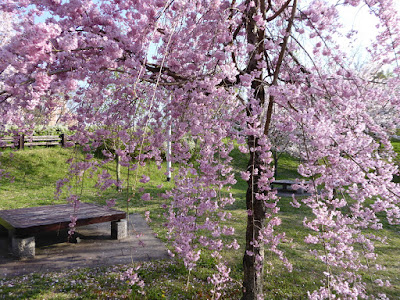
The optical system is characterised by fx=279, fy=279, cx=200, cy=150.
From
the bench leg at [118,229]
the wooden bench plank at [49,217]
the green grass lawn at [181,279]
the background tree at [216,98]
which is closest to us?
the background tree at [216,98]

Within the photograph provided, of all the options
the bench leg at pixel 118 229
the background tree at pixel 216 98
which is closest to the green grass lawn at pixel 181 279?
the background tree at pixel 216 98

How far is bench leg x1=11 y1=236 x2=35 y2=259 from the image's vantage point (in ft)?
14.4

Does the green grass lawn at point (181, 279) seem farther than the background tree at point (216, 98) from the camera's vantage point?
Yes

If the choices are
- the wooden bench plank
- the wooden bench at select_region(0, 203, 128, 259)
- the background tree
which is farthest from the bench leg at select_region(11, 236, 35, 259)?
the background tree

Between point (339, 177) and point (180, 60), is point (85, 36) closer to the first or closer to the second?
point (180, 60)

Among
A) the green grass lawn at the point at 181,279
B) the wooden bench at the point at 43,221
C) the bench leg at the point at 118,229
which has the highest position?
the wooden bench at the point at 43,221

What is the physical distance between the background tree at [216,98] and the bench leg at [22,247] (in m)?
2.48

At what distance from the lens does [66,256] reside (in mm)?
4625

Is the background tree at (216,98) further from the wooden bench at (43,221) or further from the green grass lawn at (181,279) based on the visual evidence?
the wooden bench at (43,221)

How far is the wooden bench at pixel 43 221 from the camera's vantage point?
14.4 feet

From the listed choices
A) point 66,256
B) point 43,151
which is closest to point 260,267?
point 66,256

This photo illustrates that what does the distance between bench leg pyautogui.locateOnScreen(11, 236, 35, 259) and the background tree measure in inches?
97.5

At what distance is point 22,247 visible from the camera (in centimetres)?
440

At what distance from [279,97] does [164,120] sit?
1437 mm
